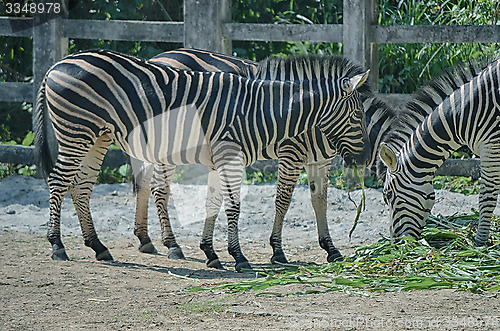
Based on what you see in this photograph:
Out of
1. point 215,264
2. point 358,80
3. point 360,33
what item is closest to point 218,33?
point 360,33

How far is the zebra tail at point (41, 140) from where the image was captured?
6.38 metres

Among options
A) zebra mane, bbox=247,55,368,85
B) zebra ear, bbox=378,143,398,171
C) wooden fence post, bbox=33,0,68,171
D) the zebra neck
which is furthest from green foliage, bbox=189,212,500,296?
wooden fence post, bbox=33,0,68,171

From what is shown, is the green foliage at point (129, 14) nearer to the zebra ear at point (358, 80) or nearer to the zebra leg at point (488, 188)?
the zebra ear at point (358, 80)

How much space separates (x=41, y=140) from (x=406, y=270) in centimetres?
344

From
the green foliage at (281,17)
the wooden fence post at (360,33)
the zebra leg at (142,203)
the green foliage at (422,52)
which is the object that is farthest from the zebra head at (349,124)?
the green foliage at (281,17)

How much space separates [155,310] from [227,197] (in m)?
1.75

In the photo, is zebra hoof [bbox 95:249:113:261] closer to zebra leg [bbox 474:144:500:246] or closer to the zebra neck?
the zebra neck

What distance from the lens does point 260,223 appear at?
307 inches

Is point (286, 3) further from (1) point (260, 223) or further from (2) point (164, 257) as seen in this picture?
(2) point (164, 257)

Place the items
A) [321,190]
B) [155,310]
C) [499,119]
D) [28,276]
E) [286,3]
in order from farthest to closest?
[286,3]
[321,190]
[499,119]
[28,276]
[155,310]

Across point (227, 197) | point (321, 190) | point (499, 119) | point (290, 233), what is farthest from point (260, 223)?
point (499, 119)

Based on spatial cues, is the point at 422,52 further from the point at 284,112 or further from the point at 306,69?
the point at 284,112

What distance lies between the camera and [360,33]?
817 centimetres

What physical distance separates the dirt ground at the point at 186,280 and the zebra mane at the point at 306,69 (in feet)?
5.38
